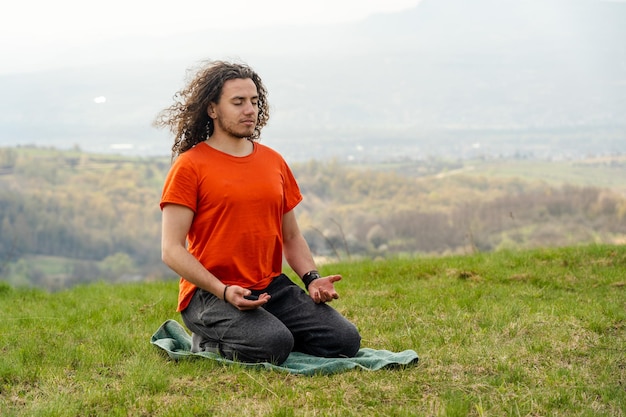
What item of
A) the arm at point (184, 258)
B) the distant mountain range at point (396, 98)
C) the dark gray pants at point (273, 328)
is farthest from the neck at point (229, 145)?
the distant mountain range at point (396, 98)

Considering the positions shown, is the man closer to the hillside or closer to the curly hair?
the curly hair

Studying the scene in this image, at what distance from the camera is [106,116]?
124875 mm

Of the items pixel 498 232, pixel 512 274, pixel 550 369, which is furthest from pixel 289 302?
pixel 498 232

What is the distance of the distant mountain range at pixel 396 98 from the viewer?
11644 centimetres

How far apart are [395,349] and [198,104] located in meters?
2.55

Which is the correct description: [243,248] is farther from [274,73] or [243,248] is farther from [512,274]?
[274,73]

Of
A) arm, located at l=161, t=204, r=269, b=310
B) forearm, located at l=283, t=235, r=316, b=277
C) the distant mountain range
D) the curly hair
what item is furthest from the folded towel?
the distant mountain range

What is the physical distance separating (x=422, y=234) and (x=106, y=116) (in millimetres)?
81065

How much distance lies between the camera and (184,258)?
5.86 meters

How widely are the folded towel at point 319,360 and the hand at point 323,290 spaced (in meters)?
0.45

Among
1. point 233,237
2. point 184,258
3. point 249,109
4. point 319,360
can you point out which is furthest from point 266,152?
point 319,360

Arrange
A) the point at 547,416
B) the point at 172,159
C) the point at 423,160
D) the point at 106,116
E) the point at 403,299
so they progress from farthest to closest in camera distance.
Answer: the point at 106,116 < the point at 423,160 < the point at 403,299 < the point at 172,159 < the point at 547,416

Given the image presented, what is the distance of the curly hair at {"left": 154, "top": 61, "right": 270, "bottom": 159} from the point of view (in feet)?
20.7

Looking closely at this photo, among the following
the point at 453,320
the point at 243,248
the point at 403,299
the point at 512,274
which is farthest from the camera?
the point at 512,274
